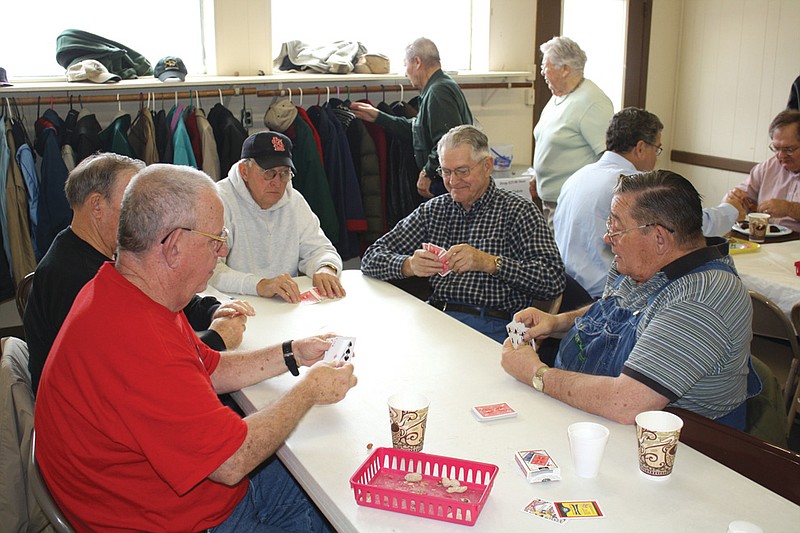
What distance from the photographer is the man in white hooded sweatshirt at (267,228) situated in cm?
324

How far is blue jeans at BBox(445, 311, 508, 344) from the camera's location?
3.25 m

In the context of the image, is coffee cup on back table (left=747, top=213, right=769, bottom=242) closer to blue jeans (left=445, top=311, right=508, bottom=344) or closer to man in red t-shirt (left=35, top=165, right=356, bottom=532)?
blue jeans (left=445, top=311, right=508, bottom=344)

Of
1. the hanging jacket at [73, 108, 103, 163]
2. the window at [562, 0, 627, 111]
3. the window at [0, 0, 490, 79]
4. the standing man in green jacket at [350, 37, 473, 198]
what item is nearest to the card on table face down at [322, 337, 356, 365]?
the standing man in green jacket at [350, 37, 473, 198]

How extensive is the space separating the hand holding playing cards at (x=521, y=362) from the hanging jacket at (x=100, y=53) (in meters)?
3.81

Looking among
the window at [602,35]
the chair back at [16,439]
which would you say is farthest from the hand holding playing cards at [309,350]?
the window at [602,35]

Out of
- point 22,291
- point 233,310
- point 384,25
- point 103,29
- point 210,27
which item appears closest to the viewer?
point 233,310

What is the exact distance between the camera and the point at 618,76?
7.22 metres

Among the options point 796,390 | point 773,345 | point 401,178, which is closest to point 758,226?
point 773,345

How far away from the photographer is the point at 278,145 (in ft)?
10.9

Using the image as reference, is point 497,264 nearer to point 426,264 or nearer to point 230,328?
point 426,264

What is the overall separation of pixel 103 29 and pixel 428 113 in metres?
2.34

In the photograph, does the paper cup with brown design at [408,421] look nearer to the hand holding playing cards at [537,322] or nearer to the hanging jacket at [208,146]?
the hand holding playing cards at [537,322]

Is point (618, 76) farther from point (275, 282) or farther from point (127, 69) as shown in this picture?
point (275, 282)

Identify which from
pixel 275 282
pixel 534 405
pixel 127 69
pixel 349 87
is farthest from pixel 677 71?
pixel 534 405
